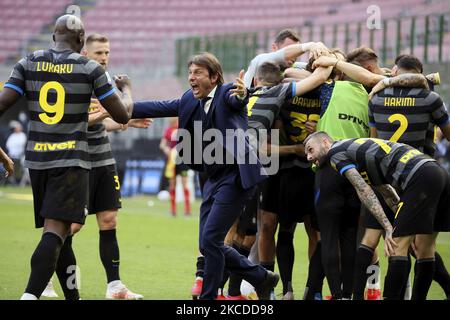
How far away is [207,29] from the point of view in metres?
34.8

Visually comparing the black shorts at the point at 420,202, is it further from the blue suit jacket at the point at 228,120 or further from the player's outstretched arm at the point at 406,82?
the blue suit jacket at the point at 228,120

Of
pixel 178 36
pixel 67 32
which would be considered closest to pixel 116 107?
pixel 67 32

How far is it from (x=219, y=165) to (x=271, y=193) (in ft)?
4.50

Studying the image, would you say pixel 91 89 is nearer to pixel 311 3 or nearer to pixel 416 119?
pixel 416 119

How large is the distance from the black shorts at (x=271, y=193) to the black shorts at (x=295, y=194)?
5 centimetres

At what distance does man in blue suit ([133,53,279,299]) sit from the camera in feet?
23.5

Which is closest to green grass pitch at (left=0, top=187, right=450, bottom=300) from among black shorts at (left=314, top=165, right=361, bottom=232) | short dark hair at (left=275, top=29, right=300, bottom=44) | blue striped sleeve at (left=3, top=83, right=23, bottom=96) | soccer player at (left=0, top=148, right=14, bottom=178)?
black shorts at (left=314, top=165, right=361, bottom=232)

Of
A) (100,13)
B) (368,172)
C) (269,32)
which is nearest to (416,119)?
(368,172)

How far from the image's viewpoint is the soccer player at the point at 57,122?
6.73m

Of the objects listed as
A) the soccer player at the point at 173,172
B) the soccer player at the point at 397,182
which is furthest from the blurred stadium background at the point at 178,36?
the soccer player at the point at 397,182

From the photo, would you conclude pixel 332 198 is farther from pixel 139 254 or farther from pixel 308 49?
pixel 139 254

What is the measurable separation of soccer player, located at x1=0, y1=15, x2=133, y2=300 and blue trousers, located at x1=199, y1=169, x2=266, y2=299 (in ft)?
3.38

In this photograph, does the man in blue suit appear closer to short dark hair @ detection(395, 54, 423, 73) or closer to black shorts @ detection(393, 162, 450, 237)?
black shorts @ detection(393, 162, 450, 237)

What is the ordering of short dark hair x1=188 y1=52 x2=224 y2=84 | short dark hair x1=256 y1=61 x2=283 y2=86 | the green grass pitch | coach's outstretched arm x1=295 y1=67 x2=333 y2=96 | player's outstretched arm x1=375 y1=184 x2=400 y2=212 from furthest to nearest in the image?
the green grass pitch
short dark hair x1=256 y1=61 x2=283 y2=86
coach's outstretched arm x1=295 y1=67 x2=333 y2=96
player's outstretched arm x1=375 y1=184 x2=400 y2=212
short dark hair x1=188 y1=52 x2=224 y2=84
